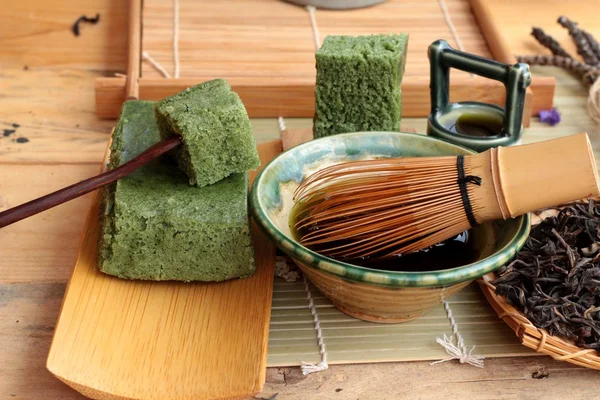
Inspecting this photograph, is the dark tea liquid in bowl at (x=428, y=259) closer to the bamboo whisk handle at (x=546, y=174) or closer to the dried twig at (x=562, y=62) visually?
the bamboo whisk handle at (x=546, y=174)

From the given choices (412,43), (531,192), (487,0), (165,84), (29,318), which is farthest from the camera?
(487,0)

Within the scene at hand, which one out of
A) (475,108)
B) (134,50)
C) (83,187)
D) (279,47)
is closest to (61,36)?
(134,50)

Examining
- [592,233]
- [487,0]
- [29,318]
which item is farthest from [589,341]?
[487,0]

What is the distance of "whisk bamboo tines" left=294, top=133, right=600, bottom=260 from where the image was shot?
0.84 metres

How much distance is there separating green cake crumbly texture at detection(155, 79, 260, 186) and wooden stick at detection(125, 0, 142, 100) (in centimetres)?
34

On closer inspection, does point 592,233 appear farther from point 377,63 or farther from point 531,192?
point 377,63

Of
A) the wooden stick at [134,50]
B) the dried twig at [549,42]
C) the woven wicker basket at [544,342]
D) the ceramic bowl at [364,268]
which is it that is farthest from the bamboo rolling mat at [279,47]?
the woven wicker basket at [544,342]

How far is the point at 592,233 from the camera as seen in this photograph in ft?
3.22

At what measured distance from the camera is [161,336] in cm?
89

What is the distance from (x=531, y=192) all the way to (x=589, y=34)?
0.85 metres

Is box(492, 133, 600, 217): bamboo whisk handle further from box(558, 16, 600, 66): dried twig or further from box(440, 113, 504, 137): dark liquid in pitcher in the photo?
box(558, 16, 600, 66): dried twig

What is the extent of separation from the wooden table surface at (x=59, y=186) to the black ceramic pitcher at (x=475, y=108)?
19cm

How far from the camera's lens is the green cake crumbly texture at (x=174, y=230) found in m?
0.93

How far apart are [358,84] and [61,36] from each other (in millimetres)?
766
